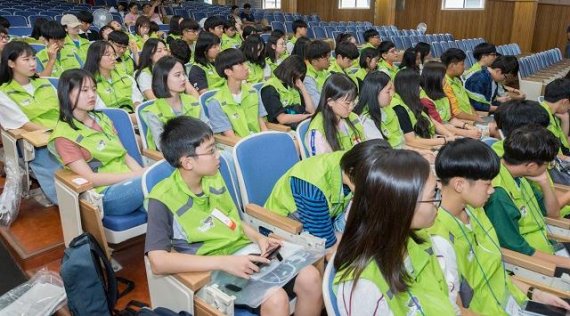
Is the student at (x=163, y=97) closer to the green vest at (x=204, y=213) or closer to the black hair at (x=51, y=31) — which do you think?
the green vest at (x=204, y=213)

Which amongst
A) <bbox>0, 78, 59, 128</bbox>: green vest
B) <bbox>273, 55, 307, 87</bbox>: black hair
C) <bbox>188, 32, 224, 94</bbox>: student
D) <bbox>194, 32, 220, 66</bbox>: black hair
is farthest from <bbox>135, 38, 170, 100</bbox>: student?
<bbox>273, 55, 307, 87</bbox>: black hair

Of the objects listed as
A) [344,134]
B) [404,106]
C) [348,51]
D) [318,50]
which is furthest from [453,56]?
[344,134]

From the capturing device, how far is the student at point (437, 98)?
3482mm

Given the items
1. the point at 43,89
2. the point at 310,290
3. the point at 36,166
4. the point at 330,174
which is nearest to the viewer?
the point at 310,290

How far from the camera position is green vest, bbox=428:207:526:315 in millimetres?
1438

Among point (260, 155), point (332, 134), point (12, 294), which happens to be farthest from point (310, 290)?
point (12, 294)

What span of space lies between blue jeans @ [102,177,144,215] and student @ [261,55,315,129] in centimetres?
140

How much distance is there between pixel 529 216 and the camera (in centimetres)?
187

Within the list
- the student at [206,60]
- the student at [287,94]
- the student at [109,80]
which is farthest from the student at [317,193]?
the student at [206,60]

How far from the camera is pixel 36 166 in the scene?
7.78 feet

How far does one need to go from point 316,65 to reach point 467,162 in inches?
98.5

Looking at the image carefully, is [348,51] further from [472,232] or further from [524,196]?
[472,232]

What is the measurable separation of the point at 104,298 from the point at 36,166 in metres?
1.07

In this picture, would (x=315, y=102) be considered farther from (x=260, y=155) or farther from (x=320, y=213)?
(x=320, y=213)
